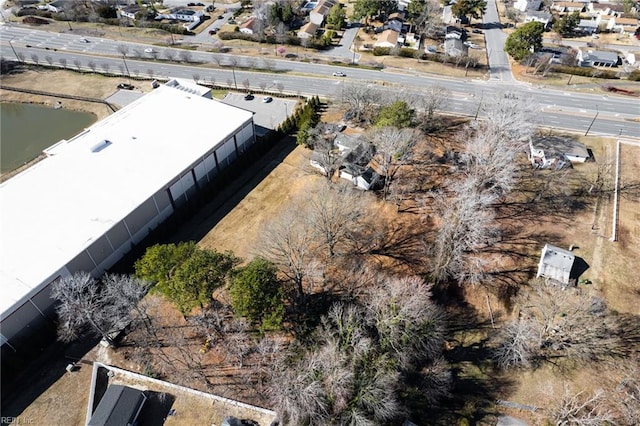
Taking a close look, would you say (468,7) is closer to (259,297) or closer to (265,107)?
(265,107)

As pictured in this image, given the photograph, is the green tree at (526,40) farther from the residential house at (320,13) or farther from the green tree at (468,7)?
the residential house at (320,13)

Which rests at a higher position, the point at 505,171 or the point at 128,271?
the point at 505,171

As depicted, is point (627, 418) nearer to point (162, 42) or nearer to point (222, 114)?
point (222, 114)

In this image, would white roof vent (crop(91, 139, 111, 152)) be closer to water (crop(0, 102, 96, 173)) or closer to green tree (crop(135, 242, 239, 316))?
water (crop(0, 102, 96, 173))

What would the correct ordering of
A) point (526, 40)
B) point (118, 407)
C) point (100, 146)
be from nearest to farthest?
point (118, 407)
point (100, 146)
point (526, 40)

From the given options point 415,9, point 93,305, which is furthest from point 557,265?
point 415,9

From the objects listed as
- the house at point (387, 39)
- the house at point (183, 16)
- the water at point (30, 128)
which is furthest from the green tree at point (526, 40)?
the water at point (30, 128)

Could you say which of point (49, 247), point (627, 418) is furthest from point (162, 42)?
point (627, 418)

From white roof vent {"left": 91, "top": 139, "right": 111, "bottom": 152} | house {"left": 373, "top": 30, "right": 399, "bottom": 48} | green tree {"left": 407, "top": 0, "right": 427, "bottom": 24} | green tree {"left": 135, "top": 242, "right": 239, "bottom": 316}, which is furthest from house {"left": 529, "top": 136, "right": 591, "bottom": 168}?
white roof vent {"left": 91, "top": 139, "right": 111, "bottom": 152}
